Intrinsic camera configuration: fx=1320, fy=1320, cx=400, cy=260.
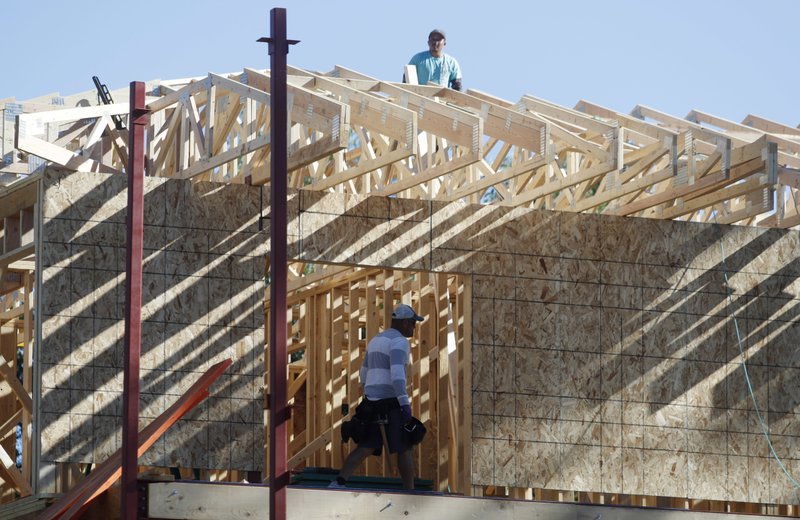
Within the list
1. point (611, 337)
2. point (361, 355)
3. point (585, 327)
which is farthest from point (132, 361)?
point (361, 355)

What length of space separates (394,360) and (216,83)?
317cm

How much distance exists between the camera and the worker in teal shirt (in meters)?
15.8

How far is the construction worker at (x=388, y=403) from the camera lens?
11.4 m

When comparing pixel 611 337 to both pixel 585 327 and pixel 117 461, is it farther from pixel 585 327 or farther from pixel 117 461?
pixel 117 461

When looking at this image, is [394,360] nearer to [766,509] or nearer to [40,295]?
[40,295]

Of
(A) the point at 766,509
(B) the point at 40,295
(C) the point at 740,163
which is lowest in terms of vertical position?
(A) the point at 766,509

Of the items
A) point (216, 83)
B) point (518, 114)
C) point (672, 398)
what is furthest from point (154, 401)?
point (672, 398)

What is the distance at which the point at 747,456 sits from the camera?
1313 cm

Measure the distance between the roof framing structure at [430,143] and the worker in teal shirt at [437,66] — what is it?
61cm

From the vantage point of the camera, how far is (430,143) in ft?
50.4

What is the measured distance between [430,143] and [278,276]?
21.3 ft

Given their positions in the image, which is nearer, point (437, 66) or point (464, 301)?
point (464, 301)

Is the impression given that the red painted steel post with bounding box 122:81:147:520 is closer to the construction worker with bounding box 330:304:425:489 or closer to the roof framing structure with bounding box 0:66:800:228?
the roof framing structure with bounding box 0:66:800:228

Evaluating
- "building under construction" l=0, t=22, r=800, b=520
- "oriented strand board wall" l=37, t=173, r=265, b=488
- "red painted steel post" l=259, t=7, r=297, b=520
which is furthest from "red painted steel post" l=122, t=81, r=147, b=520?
"oriented strand board wall" l=37, t=173, r=265, b=488
